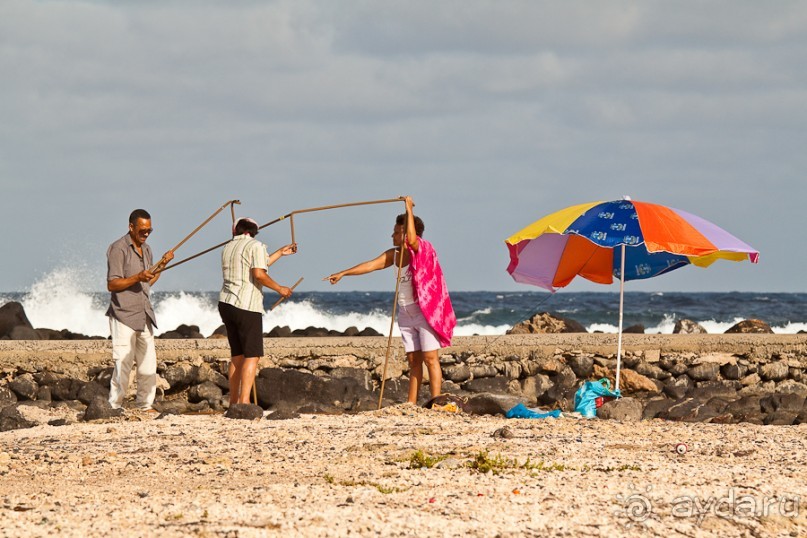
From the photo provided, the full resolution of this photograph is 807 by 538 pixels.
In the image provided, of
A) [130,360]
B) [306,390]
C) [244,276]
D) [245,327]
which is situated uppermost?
[244,276]

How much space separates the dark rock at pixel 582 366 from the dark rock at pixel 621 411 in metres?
2.34

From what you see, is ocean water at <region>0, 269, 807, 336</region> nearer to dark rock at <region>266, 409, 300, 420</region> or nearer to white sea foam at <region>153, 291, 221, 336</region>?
white sea foam at <region>153, 291, 221, 336</region>

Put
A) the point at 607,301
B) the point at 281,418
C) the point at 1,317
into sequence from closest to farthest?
the point at 281,418, the point at 1,317, the point at 607,301

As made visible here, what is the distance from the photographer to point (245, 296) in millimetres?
8539

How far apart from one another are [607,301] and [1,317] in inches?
1385

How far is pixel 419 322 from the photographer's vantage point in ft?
29.1

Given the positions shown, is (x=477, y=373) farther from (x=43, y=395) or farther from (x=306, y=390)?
(x=43, y=395)

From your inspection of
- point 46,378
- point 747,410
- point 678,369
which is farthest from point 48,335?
point 747,410

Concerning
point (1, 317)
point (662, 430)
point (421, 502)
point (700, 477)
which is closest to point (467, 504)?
point (421, 502)

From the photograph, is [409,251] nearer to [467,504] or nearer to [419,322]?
[419,322]

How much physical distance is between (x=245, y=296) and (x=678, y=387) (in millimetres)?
4963

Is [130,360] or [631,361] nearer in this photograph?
[130,360]

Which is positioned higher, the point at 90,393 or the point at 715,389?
the point at 90,393

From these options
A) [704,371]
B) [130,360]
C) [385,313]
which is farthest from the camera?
[385,313]
